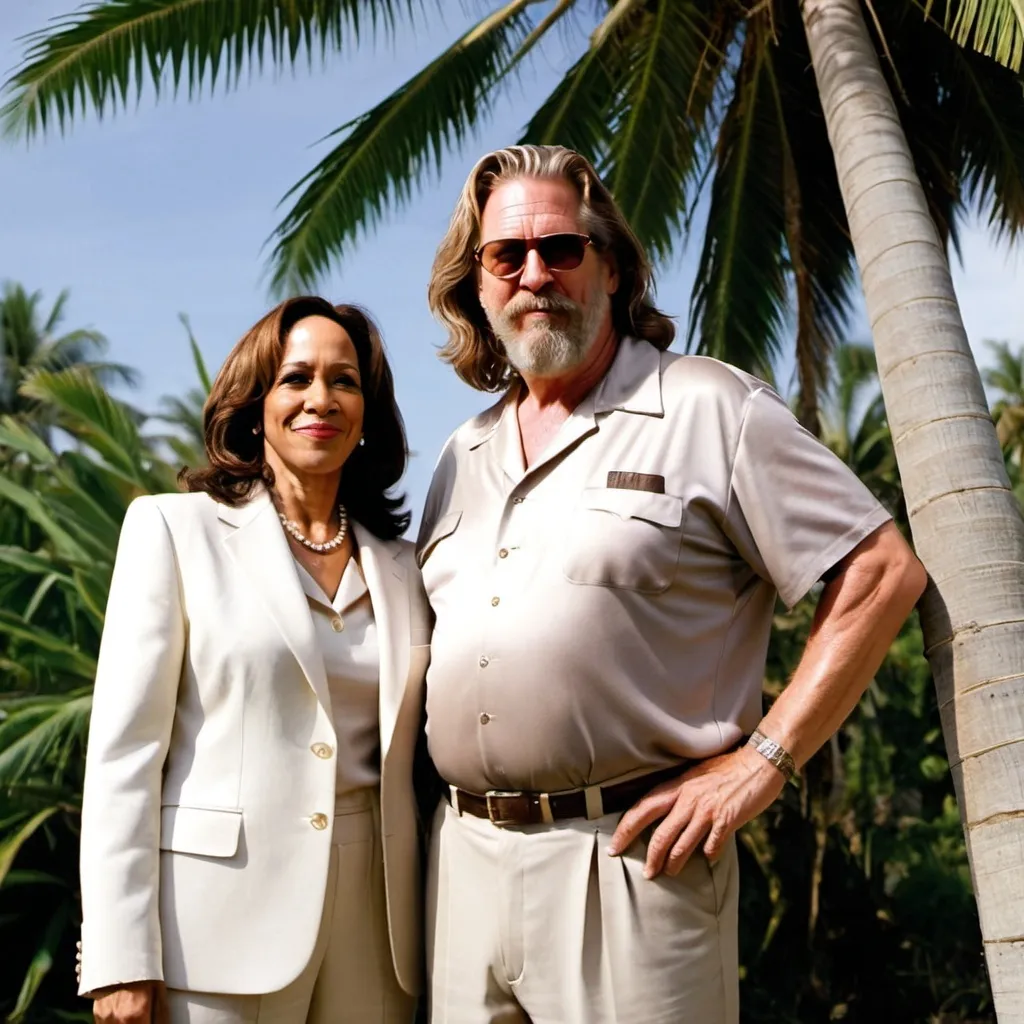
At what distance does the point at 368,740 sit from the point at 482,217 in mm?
1395

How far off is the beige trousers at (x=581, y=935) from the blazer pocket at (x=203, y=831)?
20.4 inches

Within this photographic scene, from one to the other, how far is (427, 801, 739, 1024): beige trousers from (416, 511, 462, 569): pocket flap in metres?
0.72

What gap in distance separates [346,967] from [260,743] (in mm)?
536

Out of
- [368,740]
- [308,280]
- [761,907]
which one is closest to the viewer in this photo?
[368,740]

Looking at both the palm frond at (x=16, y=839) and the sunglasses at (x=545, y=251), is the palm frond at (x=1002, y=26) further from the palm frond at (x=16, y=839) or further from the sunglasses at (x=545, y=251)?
the palm frond at (x=16, y=839)

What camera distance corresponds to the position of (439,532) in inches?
137

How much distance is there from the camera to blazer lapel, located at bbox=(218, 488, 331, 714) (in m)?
3.12

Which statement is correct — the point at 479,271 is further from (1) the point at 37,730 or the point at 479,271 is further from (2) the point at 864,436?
(2) the point at 864,436

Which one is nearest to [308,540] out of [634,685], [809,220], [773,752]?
[634,685]

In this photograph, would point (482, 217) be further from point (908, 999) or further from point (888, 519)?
point (908, 999)

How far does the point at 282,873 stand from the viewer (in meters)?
3.02

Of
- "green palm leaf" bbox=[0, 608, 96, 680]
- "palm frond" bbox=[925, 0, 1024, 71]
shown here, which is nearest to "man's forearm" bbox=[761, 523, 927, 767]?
"palm frond" bbox=[925, 0, 1024, 71]

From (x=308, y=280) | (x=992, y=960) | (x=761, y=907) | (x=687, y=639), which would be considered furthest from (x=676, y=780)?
(x=761, y=907)

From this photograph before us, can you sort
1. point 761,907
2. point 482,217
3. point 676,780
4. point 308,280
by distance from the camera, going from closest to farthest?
point 676,780, point 482,217, point 308,280, point 761,907
